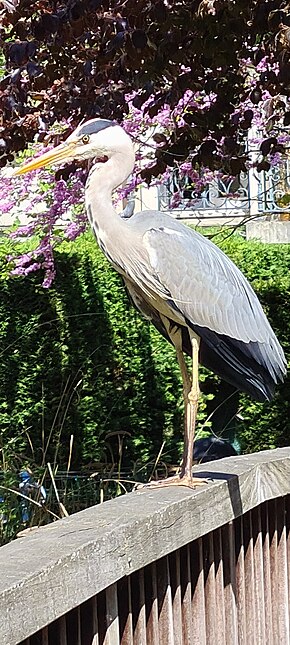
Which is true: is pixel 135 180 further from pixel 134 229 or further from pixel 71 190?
pixel 134 229

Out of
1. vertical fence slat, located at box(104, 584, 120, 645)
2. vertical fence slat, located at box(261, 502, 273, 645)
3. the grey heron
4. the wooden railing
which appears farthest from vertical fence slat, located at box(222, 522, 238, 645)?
vertical fence slat, located at box(104, 584, 120, 645)

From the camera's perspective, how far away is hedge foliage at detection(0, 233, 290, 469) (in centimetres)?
763

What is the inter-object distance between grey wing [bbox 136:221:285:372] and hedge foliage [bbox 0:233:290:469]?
443cm

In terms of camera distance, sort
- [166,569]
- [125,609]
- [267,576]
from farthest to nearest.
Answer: [267,576], [166,569], [125,609]

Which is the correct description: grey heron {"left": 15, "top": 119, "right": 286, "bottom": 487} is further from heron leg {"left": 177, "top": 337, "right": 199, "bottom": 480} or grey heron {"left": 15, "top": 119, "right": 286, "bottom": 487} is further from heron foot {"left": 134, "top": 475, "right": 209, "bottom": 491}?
heron foot {"left": 134, "top": 475, "right": 209, "bottom": 491}

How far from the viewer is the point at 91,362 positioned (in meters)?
7.73

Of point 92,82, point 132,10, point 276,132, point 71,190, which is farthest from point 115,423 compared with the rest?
point 132,10

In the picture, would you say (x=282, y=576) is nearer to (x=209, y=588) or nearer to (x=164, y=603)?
(x=209, y=588)

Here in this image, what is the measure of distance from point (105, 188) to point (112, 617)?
1.50 m

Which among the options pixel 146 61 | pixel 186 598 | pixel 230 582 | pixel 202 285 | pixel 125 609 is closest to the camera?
pixel 125 609

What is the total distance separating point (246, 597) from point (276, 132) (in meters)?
4.05

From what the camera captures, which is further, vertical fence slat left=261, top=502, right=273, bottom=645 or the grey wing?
the grey wing

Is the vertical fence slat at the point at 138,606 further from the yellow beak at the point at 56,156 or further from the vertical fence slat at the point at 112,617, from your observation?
the yellow beak at the point at 56,156

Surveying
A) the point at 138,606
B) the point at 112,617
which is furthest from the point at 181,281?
the point at 112,617
